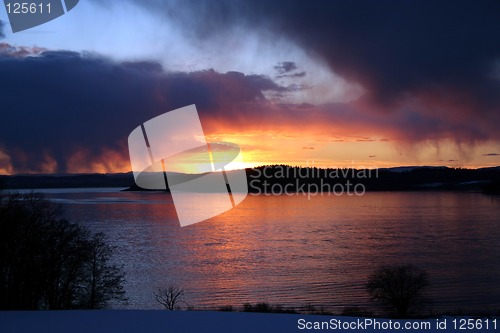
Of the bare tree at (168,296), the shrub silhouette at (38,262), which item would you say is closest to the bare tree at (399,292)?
the bare tree at (168,296)

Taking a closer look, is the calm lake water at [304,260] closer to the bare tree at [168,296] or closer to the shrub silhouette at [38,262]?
the bare tree at [168,296]

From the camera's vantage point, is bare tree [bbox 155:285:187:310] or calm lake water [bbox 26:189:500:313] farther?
calm lake water [bbox 26:189:500:313]

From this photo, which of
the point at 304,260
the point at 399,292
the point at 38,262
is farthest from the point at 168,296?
the point at 304,260

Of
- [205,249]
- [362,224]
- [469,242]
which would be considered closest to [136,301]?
[205,249]

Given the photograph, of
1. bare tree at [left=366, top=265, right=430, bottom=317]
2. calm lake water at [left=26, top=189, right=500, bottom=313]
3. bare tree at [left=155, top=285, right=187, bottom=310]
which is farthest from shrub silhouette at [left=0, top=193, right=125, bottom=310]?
bare tree at [left=366, top=265, right=430, bottom=317]

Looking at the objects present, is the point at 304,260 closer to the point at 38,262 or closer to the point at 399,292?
the point at 399,292

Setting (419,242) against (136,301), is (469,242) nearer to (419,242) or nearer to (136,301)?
(419,242)

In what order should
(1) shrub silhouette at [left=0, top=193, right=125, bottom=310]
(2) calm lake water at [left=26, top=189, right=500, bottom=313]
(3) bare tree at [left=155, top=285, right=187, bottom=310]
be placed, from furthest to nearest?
(2) calm lake water at [left=26, top=189, right=500, bottom=313], (3) bare tree at [left=155, top=285, right=187, bottom=310], (1) shrub silhouette at [left=0, top=193, right=125, bottom=310]

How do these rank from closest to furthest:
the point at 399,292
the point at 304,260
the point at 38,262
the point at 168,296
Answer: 1. the point at 38,262
2. the point at 399,292
3. the point at 168,296
4. the point at 304,260

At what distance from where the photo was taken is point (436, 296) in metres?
29.0

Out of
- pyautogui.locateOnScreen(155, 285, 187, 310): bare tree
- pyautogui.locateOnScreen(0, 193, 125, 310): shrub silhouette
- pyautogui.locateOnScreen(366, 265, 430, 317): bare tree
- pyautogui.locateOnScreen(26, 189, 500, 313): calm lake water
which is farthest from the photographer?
pyautogui.locateOnScreen(26, 189, 500, 313): calm lake water

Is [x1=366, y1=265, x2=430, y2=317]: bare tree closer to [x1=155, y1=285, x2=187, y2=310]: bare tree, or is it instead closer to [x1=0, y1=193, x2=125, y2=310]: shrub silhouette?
[x1=155, y1=285, x2=187, y2=310]: bare tree

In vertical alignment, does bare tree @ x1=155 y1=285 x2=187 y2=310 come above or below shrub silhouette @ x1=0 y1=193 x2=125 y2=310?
below

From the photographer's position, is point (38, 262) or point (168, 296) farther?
point (168, 296)
